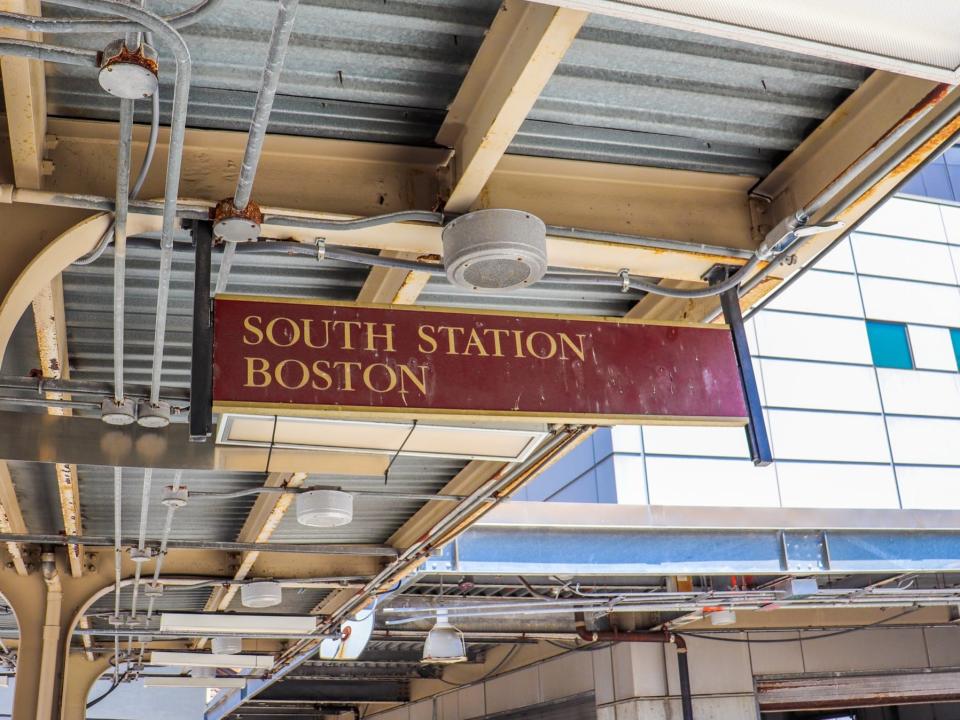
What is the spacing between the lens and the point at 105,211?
4680 millimetres

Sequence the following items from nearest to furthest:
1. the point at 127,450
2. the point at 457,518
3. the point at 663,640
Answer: the point at 127,450
the point at 457,518
the point at 663,640

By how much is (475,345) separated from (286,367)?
0.91m

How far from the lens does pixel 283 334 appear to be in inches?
179

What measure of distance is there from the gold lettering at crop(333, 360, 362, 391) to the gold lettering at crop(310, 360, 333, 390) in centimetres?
5

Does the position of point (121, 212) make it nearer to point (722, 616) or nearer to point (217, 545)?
point (217, 545)

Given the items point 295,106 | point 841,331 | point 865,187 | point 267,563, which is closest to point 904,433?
point 841,331

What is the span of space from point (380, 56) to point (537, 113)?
2.88ft

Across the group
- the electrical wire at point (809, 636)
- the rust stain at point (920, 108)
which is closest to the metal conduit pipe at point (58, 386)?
the rust stain at point (920, 108)

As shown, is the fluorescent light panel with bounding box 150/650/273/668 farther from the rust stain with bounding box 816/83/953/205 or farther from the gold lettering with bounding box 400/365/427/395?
the rust stain with bounding box 816/83/953/205

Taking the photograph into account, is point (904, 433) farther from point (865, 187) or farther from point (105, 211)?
point (105, 211)

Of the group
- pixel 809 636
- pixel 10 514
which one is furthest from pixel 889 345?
pixel 10 514

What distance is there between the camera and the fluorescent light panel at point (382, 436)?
5.23 m

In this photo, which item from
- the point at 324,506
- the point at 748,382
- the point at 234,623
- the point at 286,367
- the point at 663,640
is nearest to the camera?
A: the point at 286,367

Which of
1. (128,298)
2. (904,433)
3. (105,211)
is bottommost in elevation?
(105,211)
